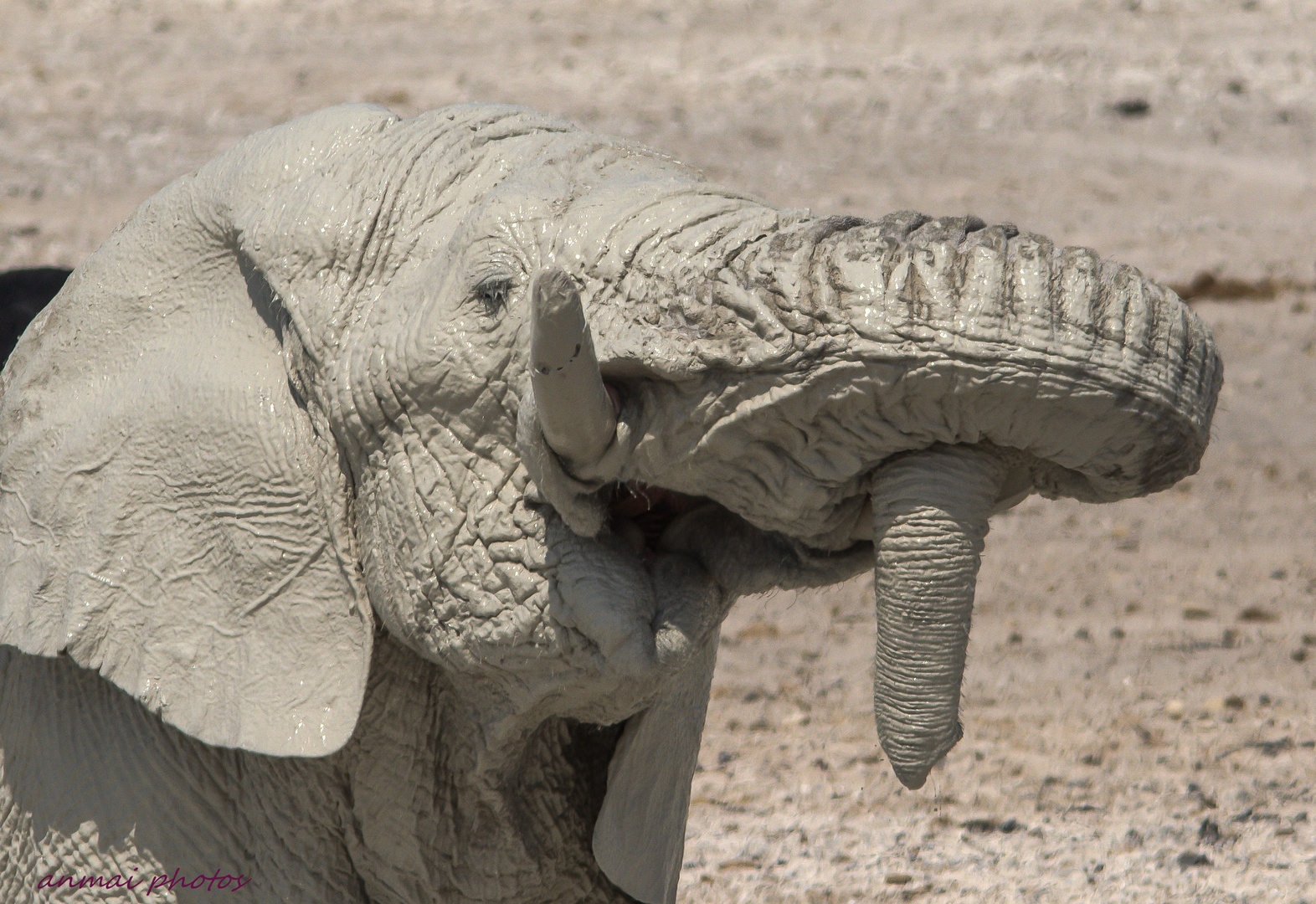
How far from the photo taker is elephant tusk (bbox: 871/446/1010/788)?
68.5 inches

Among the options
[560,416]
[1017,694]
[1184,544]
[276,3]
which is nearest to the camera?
[560,416]

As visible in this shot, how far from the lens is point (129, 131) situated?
9586 mm

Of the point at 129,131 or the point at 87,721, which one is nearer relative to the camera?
the point at 87,721

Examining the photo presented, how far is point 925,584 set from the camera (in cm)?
174

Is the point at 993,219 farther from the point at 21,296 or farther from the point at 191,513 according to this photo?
the point at 191,513

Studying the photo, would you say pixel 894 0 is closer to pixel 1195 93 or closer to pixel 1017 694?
pixel 1195 93

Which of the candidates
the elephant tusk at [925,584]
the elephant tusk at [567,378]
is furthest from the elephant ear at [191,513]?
the elephant tusk at [925,584]

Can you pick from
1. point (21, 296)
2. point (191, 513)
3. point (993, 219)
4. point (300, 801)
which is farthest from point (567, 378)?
point (993, 219)

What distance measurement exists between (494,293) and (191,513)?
530mm

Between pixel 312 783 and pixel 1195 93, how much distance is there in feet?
29.7

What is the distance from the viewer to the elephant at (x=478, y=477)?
1732 millimetres

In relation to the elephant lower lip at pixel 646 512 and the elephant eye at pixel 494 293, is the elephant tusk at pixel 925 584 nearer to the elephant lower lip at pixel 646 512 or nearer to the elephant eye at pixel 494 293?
the elephant lower lip at pixel 646 512

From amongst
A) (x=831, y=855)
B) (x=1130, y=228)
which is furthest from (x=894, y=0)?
(x=831, y=855)

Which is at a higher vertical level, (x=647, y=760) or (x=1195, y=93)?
(x=647, y=760)
